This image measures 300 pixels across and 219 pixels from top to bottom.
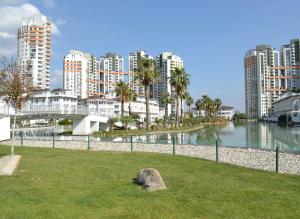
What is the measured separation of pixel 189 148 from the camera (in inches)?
1063

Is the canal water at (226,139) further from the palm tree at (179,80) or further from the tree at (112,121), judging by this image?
the palm tree at (179,80)

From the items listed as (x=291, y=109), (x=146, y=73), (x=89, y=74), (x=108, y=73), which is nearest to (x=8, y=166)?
(x=146, y=73)

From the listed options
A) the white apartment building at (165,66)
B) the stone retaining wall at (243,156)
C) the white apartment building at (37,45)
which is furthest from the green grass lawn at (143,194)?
the white apartment building at (165,66)

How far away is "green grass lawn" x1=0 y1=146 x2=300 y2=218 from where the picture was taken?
8586 millimetres

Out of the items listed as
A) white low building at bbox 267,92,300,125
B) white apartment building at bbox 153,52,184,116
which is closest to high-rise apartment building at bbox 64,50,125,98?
white apartment building at bbox 153,52,184,116

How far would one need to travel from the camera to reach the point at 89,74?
17775cm

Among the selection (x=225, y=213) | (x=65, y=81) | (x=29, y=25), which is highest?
(x=29, y=25)

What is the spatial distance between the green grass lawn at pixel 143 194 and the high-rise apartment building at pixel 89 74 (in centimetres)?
13719

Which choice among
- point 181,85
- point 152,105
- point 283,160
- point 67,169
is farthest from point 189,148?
point 152,105

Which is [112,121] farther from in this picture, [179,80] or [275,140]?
[275,140]

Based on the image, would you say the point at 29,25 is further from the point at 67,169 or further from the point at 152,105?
the point at 67,169

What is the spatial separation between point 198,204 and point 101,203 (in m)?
2.48

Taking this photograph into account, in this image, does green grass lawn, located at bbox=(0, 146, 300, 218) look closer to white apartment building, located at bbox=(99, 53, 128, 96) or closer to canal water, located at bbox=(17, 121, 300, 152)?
canal water, located at bbox=(17, 121, 300, 152)

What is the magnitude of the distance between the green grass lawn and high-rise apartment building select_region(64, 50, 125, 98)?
450ft
